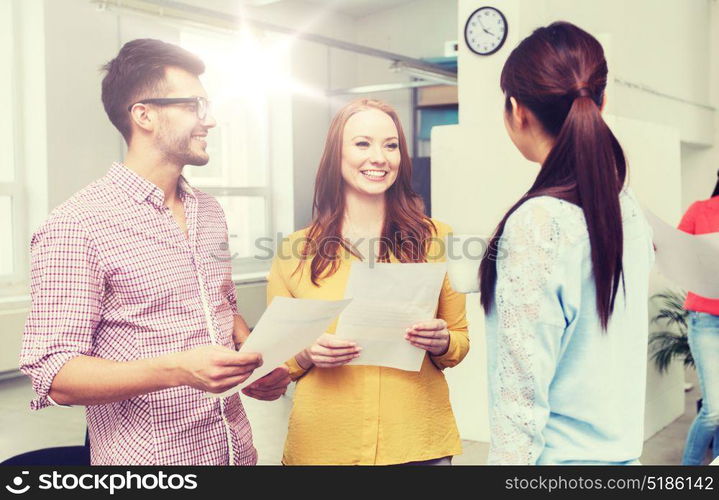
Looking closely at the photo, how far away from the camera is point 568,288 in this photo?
1088 mm

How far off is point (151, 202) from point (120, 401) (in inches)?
15.4

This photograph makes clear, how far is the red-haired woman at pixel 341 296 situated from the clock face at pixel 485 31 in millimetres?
2468

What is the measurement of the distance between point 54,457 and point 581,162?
3.85 feet

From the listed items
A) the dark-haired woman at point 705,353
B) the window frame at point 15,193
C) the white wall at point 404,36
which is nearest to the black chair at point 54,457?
the dark-haired woman at point 705,353

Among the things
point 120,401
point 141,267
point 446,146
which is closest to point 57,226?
point 141,267

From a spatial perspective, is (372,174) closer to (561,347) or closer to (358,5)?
(561,347)

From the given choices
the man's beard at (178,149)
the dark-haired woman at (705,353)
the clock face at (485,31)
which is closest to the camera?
the man's beard at (178,149)

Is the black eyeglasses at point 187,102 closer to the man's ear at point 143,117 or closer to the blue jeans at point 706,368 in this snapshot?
the man's ear at point 143,117

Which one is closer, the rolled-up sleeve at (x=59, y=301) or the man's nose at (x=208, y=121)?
the rolled-up sleeve at (x=59, y=301)

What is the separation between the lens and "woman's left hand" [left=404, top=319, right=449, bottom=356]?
1.61m

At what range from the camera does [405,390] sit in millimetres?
1689

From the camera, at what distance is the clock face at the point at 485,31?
411cm

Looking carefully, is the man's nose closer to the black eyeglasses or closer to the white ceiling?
the black eyeglasses

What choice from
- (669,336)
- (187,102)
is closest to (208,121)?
(187,102)
